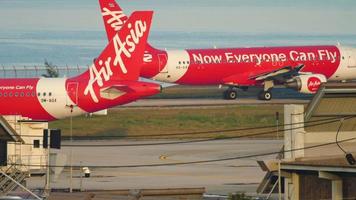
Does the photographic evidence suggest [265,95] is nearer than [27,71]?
Yes

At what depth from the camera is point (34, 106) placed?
7575 cm

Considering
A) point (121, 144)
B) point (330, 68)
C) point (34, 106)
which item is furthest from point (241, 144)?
point (330, 68)

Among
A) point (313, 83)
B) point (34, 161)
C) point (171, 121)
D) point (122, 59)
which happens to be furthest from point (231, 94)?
point (34, 161)

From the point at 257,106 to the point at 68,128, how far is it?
61.7 feet

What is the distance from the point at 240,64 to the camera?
11056cm

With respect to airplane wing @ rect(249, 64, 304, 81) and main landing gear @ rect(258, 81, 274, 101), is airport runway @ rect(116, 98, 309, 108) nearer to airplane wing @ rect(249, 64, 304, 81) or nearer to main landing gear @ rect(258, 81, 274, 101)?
main landing gear @ rect(258, 81, 274, 101)

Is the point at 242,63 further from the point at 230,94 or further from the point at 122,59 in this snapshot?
the point at 122,59

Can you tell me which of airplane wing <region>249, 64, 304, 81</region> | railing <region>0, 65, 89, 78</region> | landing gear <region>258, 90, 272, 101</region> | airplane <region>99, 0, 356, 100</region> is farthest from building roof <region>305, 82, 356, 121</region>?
railing <region>0, 65, 89, 78</region>

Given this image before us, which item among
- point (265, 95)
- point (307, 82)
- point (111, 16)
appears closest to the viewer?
point (307, 82)

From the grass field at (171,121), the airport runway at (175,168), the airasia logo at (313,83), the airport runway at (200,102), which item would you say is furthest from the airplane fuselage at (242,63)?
the airport runway at (175,168)

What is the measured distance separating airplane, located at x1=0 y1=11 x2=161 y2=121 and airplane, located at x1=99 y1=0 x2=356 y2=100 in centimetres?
3351

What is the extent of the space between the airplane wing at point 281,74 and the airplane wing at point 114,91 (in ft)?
114

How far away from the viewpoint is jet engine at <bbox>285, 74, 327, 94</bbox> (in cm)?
10569

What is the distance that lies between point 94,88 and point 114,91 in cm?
106
